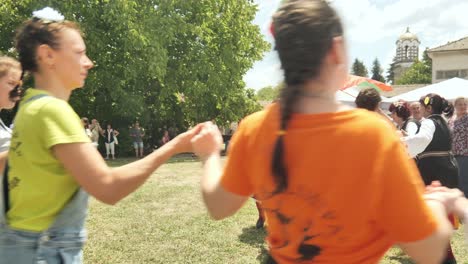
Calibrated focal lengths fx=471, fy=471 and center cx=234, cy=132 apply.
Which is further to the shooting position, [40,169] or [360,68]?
[360,68]

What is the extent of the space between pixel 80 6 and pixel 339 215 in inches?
914

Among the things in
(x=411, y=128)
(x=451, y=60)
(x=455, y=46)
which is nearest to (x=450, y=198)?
(x=411, y=128)

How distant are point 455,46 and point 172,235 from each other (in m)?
49.5

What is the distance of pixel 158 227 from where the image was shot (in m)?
7.21

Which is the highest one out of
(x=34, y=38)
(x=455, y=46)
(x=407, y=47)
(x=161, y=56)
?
(x=407, y=47)

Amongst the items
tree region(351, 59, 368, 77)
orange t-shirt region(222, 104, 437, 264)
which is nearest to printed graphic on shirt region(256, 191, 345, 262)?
orange t-shirt region(222, 104, 437, 264)

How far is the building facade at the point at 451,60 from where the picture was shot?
4844 cm

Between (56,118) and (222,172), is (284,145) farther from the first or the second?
(56,118)

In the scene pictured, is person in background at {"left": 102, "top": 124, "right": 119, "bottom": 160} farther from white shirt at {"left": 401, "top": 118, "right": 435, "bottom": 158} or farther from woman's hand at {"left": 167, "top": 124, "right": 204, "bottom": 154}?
woman's hand at {"left": 167, "top": 124, "right": 204, "bottom": 154}

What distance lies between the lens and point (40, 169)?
5.79 feet

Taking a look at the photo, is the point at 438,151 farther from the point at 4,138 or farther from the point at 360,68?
the point at 360,68

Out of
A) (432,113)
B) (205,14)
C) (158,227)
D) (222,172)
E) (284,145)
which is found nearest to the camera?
(284,145)

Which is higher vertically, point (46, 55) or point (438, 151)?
point (46, 55)

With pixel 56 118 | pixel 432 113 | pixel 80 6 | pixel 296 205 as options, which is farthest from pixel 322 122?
pixel 80 6
